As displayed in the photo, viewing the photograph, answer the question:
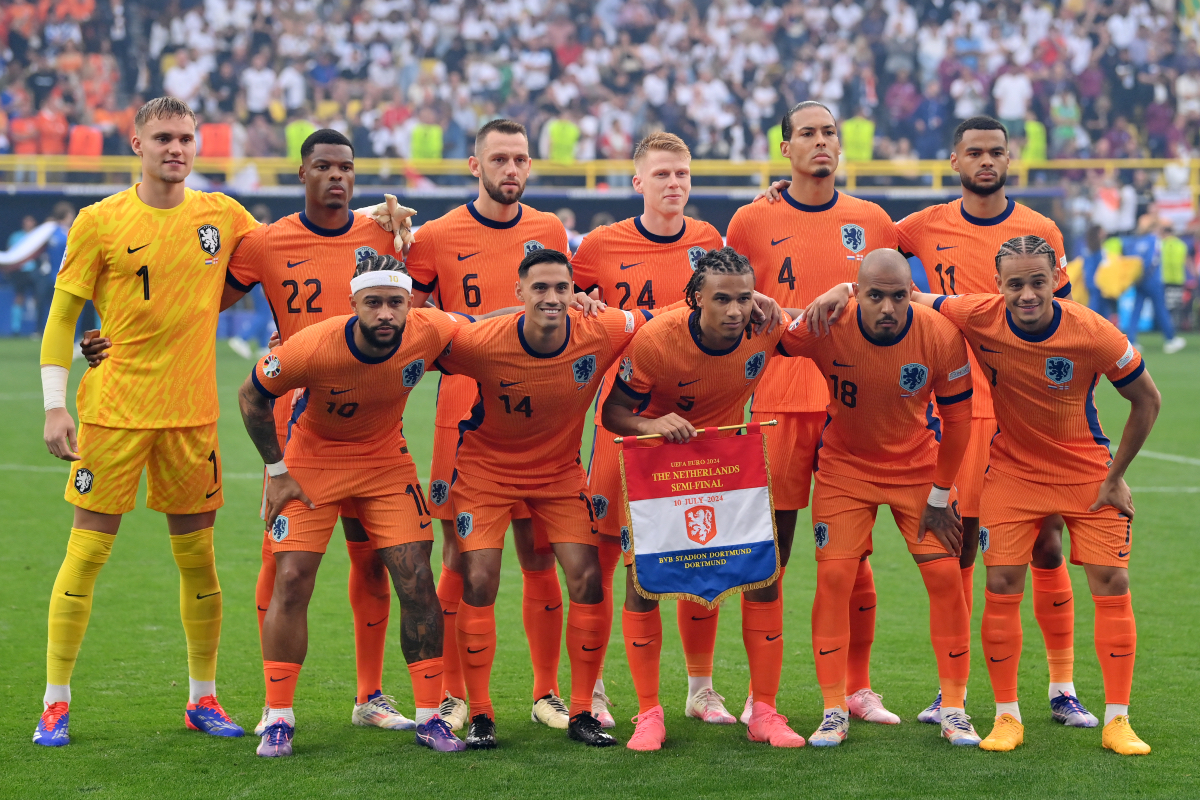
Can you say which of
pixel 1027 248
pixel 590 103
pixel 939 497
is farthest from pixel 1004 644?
pixel 590 103

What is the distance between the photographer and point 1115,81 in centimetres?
2661

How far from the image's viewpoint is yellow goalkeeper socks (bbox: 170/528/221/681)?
534 cm

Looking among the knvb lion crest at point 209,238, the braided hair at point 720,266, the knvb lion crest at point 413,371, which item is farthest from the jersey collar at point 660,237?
the knvb lion crest at point 209,238

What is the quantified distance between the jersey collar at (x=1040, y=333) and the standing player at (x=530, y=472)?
145 centimetres

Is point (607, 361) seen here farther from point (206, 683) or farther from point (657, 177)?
point (206, 683)

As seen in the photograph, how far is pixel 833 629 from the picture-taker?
518cm

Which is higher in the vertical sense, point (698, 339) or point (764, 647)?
point (698, 339)

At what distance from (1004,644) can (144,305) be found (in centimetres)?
367

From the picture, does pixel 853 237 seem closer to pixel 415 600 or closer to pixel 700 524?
pixel 700 524

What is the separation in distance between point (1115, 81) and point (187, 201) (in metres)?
25.3

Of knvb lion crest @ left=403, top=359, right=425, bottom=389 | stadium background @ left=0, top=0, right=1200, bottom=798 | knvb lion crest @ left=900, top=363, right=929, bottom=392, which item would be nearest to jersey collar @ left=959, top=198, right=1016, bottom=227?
knvb lion crest @ left=900, top=363, right=929, bottom=392

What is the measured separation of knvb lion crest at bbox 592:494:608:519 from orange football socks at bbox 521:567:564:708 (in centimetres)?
30

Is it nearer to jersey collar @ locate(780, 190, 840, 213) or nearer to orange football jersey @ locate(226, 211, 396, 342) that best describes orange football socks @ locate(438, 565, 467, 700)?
orange football jersey @ locate(226, 211, 396, 342)

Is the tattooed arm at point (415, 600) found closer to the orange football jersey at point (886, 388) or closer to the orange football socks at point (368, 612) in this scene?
the orange football socks at point (368, 612)
